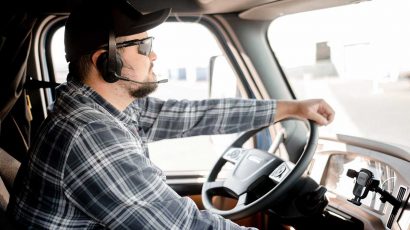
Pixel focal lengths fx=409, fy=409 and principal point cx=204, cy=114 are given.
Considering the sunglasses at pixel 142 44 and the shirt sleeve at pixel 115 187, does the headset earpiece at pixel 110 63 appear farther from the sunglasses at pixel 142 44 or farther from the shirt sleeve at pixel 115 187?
the shirt sleeve at pixel 115 187

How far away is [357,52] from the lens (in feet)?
7.28

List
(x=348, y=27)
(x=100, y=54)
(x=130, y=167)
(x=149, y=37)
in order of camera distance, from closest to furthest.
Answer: (x=130, y=167)
(x=100, y=54)
(x=149, y=37)
(x=348, y=27)

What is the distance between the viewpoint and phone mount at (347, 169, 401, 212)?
4.49ft

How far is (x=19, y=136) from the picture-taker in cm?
203

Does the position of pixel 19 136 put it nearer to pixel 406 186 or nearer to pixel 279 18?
pixel 279 18

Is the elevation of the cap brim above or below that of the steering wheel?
above

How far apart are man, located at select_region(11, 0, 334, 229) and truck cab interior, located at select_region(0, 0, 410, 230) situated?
15 centimetres

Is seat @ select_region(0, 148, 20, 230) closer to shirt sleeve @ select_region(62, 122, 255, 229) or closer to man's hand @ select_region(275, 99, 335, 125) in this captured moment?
shirt sleeve @ select_region(62, 122, 255, 229)

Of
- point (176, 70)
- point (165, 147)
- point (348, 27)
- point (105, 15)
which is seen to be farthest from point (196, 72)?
point (105, 15)

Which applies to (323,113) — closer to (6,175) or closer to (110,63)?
(110,63)

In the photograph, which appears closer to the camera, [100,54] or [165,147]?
[100,54]

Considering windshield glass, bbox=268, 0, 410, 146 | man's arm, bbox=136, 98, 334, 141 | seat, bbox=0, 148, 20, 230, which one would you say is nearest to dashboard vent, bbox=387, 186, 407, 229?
windshield glass, bbox=268, 0, 410, 146

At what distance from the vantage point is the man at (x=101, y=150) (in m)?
1.04

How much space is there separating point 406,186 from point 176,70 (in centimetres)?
165
